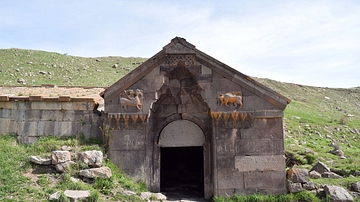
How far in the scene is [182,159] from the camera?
1339 cm

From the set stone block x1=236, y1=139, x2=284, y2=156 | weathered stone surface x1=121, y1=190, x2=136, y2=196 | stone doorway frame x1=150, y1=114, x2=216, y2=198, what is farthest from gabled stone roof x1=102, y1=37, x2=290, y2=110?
weathered stone surface x1=121, y1=190, x2=136, y2=196

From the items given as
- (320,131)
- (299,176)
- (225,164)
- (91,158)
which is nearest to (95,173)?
(91,158)

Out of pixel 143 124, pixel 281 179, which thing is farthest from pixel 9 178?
pixel 281 179

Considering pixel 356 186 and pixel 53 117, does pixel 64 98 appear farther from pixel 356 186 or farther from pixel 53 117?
pixel 356 186

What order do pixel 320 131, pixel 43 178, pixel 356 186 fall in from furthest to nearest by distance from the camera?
pixel 320 131 → pixel 356 186 → pixel 43 178

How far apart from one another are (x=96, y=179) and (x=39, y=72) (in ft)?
69.7

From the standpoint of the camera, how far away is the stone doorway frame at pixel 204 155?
29.8 feet

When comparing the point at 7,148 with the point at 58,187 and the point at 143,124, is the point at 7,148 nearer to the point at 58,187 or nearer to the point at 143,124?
the point at 58,187

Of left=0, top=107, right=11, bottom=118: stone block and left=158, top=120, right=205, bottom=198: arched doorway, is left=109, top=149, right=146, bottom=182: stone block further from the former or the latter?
left=0, top=107, right=11, bottom=118: stone block

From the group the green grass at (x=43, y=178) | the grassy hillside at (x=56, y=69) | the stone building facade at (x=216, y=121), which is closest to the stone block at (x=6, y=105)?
the green grass at (x=43, y=178)

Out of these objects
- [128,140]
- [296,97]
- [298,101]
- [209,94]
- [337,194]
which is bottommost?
[337,194]

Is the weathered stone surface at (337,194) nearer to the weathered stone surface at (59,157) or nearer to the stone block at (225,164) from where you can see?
the stone block at (225,164)

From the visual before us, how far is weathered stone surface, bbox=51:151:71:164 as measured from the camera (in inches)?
327

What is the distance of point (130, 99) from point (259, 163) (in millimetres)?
4005
